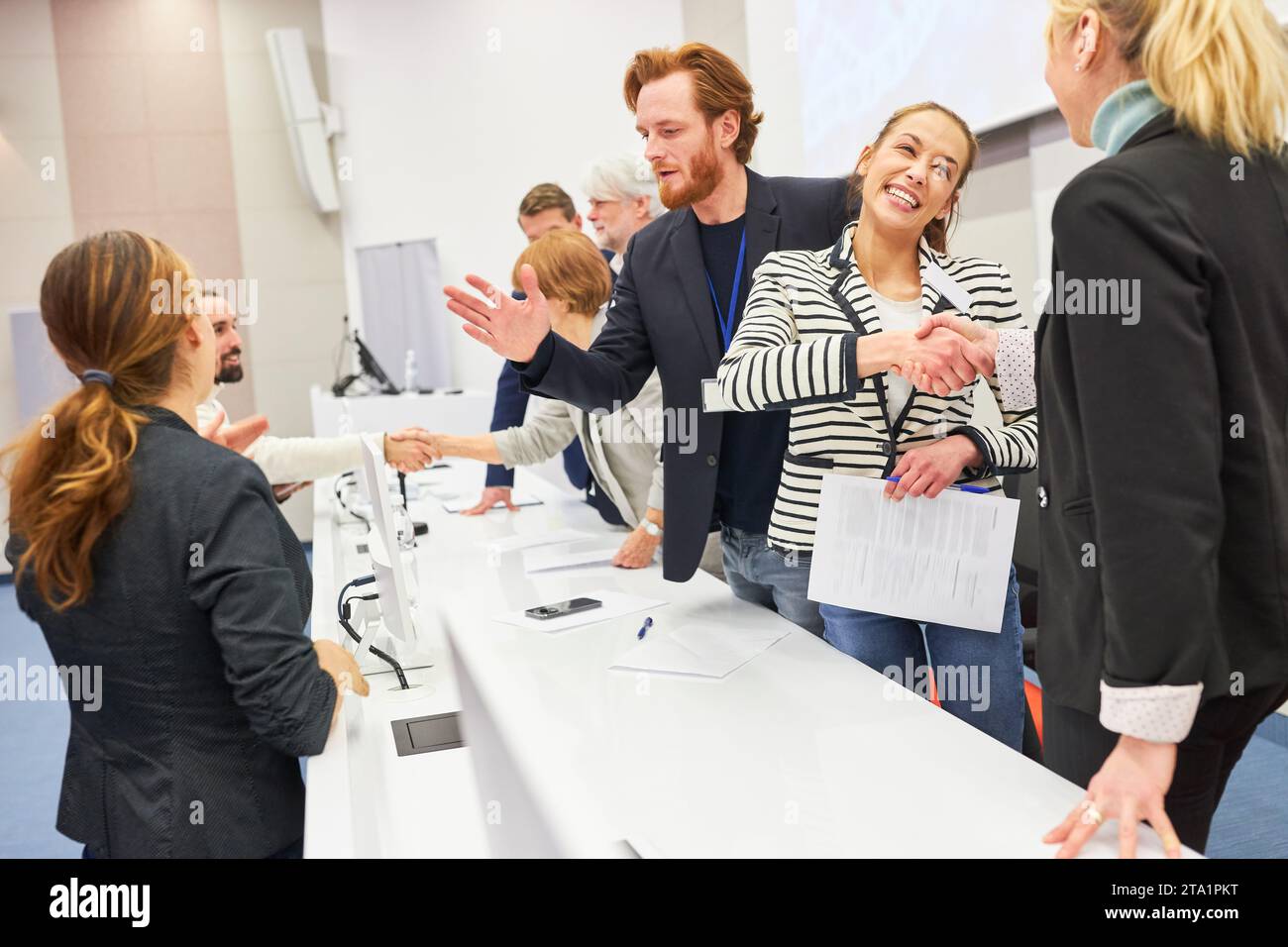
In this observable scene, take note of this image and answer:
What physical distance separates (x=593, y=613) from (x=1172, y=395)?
4.22 ft

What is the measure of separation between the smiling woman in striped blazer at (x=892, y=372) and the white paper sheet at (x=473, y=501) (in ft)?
6.18

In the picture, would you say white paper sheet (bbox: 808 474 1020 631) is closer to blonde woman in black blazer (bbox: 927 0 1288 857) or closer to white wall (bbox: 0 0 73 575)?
→ blonde woman in black blazer (bbox: 927 0 1288 857)

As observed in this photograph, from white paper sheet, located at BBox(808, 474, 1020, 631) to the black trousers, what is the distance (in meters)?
0.35

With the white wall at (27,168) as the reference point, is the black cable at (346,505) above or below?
below

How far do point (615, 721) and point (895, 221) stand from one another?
917mm

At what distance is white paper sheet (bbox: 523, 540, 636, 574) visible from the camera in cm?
249

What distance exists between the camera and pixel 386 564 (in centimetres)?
177

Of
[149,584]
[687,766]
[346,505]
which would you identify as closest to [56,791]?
[346,505]

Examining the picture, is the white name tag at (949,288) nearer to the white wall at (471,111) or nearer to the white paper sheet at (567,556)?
the white paper sheet at (567,556)

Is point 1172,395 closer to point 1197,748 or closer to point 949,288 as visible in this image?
point 1197,748

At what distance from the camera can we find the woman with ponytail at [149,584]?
4.22 ft

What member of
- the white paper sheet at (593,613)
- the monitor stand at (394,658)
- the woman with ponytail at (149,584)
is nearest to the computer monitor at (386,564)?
the monitor stand at (394,658)

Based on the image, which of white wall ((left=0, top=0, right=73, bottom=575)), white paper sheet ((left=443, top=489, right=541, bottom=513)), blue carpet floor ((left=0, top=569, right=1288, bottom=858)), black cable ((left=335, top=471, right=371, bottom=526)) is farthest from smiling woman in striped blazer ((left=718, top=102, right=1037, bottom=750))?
white wall ((left=0, top=0, right=73, bottom=575))
